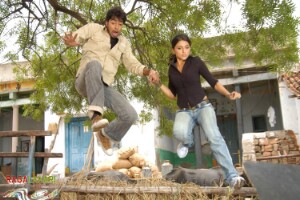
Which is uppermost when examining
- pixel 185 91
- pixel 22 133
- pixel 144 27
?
pixel 144 27

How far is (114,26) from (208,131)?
1.54 m

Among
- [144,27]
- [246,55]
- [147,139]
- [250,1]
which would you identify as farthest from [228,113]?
[250,1]

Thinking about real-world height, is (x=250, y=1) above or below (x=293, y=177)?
above

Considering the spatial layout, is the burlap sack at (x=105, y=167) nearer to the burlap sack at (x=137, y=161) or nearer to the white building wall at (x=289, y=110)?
the burlap sack at (x=137, y=161)

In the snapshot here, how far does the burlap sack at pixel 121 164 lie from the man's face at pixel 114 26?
6832mm

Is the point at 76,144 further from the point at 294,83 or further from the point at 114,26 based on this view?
the point at 114,26

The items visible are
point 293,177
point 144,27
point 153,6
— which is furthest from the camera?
point 144,27

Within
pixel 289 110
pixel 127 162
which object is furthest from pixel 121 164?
pixel 289 110

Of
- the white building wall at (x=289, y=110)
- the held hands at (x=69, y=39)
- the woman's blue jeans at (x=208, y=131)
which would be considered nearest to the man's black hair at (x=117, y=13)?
the held hands at (x=69, y=39)

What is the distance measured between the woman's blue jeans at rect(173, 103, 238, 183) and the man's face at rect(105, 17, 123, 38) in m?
1.15

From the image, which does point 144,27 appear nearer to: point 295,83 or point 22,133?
point 22,133

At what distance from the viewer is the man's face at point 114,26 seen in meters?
4.13

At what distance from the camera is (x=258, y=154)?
11.0 metres

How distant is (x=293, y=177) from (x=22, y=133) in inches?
110
